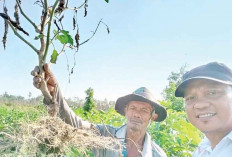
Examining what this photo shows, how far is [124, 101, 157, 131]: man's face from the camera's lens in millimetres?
2379

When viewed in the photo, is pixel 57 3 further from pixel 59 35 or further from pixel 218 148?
pixel 218 148

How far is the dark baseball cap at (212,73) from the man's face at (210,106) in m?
0.04

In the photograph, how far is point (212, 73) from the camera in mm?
1840

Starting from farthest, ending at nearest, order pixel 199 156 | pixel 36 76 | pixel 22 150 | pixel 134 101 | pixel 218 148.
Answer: pixel 134 101, pixel 199 156, pixel 218 148, pixel 36 76, pixel 22 150

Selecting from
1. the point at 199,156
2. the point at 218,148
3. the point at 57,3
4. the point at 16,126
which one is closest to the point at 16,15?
the point at 57,3

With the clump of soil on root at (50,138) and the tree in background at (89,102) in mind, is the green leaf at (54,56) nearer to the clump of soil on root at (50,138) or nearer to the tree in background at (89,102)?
the clump of soil on root at (50,138)

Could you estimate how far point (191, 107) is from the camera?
1898 mm

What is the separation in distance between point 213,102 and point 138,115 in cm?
75

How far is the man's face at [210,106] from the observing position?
1.78 meters

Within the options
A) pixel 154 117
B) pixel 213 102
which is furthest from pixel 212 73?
pixel 154 117

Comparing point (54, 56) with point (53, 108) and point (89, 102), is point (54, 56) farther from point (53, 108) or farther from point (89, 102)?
point (89, 102)

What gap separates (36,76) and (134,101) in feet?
4.39

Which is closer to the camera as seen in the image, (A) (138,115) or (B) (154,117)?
(A) (138,115)

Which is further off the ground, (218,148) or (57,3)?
(57,3)
